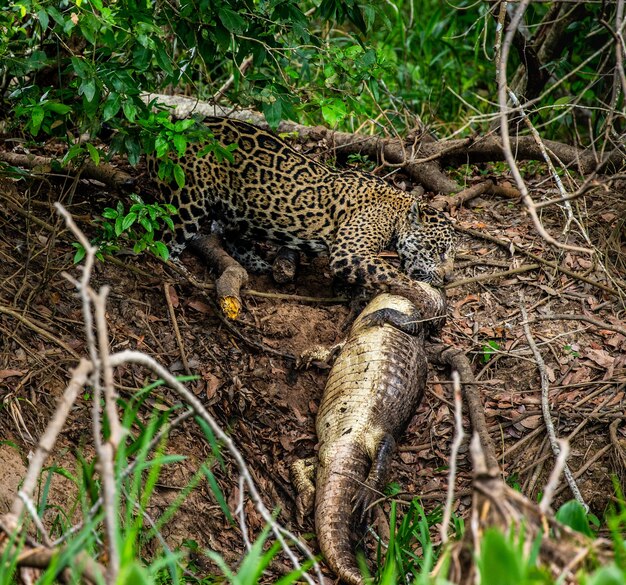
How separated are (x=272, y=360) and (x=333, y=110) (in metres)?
1.87

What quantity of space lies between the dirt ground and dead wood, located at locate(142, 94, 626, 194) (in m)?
1.08

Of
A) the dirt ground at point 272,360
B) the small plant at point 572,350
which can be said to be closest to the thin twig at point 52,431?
the dirt ground at point 272,360

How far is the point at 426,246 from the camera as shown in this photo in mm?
7051

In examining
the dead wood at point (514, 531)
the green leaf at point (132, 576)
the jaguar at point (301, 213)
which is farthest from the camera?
the jaguar at point (301, 213)

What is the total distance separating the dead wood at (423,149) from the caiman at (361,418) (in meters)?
2.00

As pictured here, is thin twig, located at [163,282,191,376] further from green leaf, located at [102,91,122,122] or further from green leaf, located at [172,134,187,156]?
green leaf, located at [102,91,122,122]

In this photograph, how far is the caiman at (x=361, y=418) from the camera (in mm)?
5043

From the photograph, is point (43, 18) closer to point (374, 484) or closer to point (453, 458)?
point (453, 458)

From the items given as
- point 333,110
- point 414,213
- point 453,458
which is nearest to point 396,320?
point 414,213

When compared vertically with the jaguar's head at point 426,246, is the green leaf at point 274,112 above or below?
above

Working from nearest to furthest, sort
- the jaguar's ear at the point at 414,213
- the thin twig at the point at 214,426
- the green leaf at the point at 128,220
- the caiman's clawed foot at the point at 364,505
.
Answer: the thin twig at the point at 214,426 < the caiman's clawed foot at the point at 364,505 < the green leaf at the point at 128,220 < the jaguar's ear at the point at 414,213

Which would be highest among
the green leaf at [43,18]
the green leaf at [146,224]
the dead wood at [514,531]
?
the green leaf at [43,18]

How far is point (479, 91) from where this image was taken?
1066cm

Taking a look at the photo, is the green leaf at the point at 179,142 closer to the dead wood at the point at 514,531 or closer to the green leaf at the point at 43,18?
the green leaf at the point at 43,18
